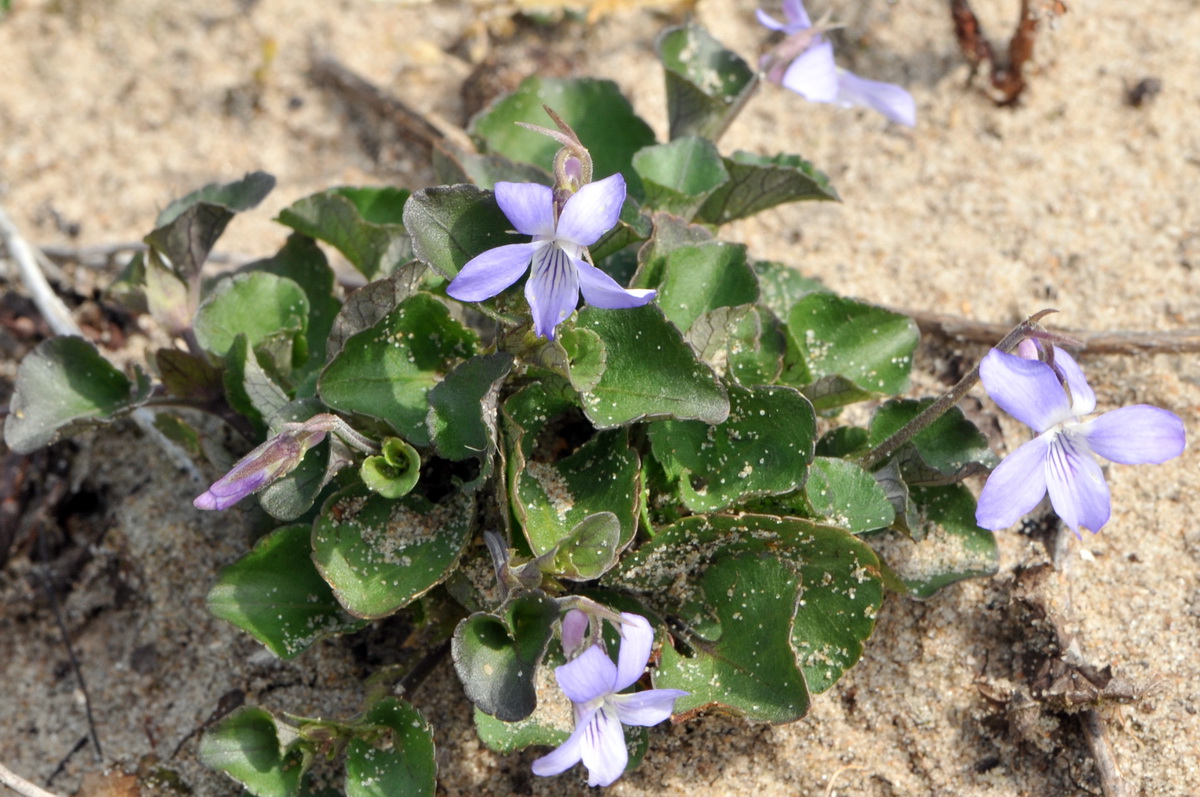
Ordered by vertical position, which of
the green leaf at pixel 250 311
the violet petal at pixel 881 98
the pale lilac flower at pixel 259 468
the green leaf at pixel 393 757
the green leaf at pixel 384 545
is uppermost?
the violet petal at pixel 881 98

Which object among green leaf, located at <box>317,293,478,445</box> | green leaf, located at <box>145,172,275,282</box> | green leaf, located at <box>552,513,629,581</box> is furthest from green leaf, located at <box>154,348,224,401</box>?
green leaf, located at <box>552,513,629,581</box>

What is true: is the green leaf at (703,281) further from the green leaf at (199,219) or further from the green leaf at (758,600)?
the green leaf at (199,219)

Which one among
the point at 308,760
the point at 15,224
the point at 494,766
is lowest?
the point at 494,766

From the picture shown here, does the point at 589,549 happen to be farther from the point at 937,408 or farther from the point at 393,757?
the point at 937,408

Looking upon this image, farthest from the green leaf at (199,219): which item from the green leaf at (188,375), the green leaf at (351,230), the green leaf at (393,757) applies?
the green leaf at (393,757)

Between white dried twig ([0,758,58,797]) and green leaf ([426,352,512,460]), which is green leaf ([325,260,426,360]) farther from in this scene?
white dried twig ([0,758,58,797])

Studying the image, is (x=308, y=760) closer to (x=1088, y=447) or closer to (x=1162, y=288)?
(x=1088, y=447)

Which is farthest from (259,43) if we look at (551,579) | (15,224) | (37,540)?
(551,579)
